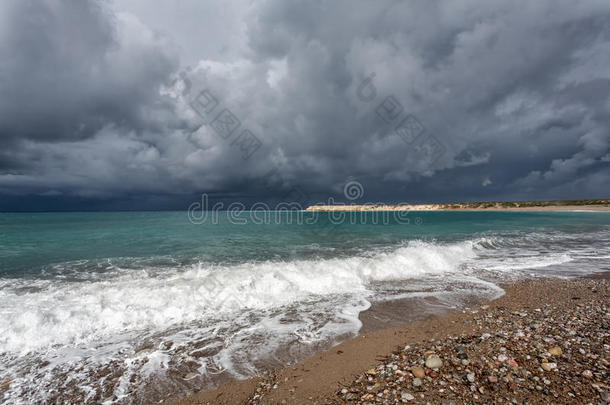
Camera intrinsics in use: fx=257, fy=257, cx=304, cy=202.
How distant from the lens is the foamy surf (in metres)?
5.29

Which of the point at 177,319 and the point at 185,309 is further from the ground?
the point at 185,309

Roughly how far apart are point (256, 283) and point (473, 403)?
26.9 feet

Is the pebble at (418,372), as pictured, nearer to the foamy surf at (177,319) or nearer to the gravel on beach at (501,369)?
the gravel on beach at (501,369)

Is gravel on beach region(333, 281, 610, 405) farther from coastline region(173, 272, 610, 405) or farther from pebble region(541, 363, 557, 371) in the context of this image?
coastline region(173, 272, 610, 405)

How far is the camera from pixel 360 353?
588 cm

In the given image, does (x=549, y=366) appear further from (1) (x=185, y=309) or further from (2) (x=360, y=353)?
(1) (x=185, y=309)

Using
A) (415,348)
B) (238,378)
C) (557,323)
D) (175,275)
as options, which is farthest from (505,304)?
(175,275)

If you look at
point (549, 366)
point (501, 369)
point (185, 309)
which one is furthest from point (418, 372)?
point (185, 309)

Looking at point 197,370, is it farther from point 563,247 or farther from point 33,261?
point 563,247

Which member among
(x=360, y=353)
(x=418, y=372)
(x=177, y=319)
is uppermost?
(x=418, y=372)

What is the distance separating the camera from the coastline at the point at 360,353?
459 centimetres

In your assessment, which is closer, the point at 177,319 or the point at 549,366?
the point at 549,366

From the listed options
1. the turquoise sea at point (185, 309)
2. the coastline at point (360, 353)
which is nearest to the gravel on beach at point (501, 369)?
the coastline at point (360, 353)

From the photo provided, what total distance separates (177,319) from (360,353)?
573 centimetres
